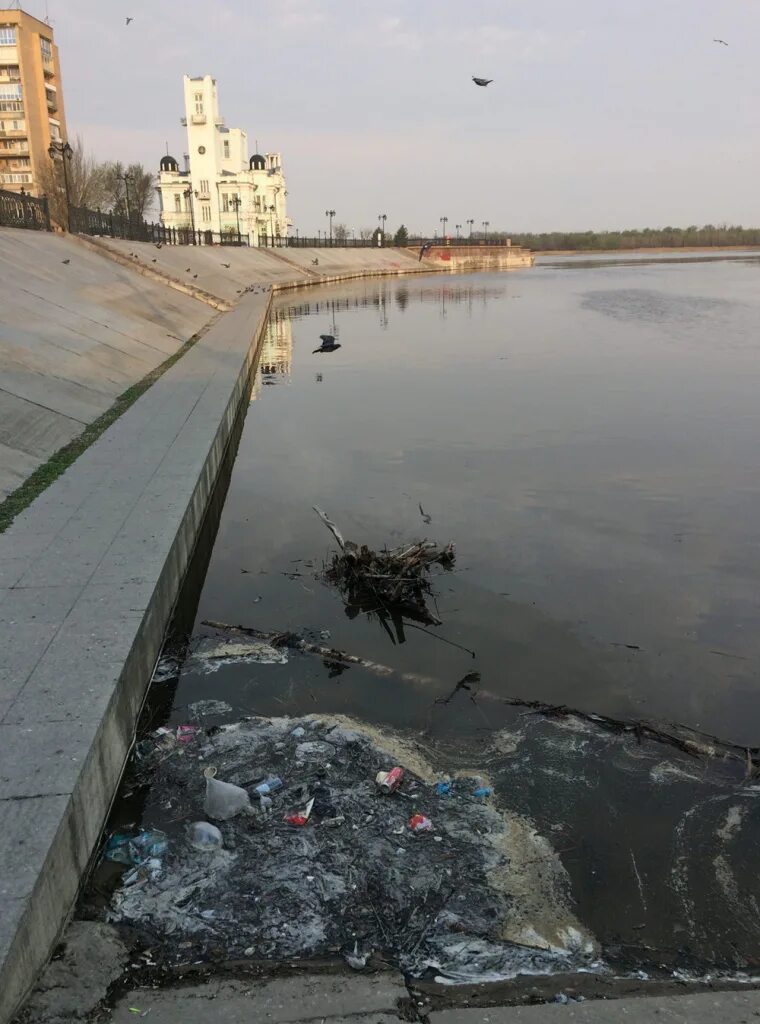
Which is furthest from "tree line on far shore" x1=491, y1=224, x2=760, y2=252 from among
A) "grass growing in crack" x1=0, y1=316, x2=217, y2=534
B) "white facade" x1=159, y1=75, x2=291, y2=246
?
"grass growing in crack" x1=0, y1=316, x2=217, y2=534

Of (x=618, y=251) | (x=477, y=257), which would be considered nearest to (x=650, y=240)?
(x=618, y=251)

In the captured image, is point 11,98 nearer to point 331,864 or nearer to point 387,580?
point 387,580

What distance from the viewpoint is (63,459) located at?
31.1 ft

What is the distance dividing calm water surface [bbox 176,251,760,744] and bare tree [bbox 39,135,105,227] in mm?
35803

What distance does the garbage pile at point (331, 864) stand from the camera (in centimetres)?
363

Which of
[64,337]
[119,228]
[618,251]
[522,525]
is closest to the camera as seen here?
[522,525]

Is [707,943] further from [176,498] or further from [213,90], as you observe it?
[213,90]

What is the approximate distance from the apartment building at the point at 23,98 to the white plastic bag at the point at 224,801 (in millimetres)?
78982

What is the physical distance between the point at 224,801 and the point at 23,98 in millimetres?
85679

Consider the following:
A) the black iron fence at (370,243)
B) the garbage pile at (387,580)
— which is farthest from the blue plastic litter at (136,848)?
the black iron fence at (370,243)

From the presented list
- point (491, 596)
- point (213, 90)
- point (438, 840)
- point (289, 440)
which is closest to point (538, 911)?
point (438, 840)

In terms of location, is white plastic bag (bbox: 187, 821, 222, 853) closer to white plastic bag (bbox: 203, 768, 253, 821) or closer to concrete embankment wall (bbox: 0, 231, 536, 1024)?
white plastic bag (bbox: 203, 768, 253, 821)

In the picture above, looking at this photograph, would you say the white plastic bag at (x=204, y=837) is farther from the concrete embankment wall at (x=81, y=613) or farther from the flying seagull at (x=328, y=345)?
the flying seagull at (x=328, y=345)

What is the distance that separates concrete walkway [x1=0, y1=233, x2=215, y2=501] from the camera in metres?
10.3
